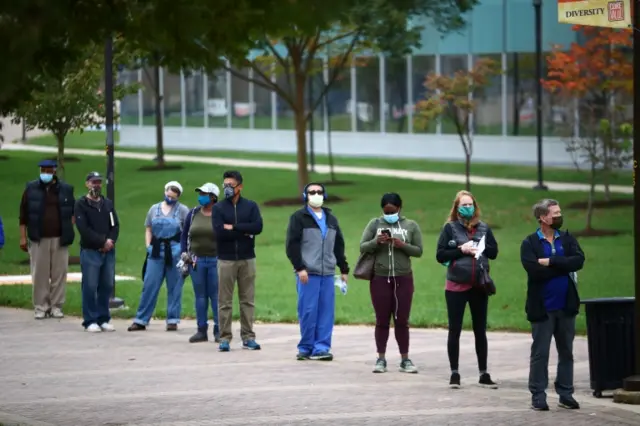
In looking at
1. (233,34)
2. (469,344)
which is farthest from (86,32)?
(469,344)

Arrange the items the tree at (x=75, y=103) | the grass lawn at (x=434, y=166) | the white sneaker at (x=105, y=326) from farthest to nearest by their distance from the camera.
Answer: the grass lawn at (x=434, y=166)
the tree at (x=75, y=103)
the white sneaker at (x=105, y=326)

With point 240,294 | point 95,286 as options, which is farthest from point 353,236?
point 240,294

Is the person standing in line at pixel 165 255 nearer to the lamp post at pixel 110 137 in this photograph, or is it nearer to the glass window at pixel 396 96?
the lamp post at pixel 110 137

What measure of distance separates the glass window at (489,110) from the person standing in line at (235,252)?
32760 mm

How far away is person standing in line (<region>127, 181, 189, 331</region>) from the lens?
1789 cm

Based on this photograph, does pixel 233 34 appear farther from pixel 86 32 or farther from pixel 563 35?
pixel 563 35

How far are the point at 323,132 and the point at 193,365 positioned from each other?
3960 cm

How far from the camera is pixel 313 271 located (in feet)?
51.4

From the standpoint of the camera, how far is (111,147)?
790 inches

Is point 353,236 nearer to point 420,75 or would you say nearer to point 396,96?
point 420,75

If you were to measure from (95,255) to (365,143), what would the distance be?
1414 inches

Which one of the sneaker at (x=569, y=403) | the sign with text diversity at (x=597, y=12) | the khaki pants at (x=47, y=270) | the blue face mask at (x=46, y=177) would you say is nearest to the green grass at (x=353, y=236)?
the khaki pants at (x=47, y=270)

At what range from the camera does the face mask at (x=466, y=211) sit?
13984 millimetres

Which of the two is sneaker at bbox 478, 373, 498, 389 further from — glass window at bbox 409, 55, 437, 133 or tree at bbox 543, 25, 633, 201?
glass window at bbox 409, 55, 437, 133
